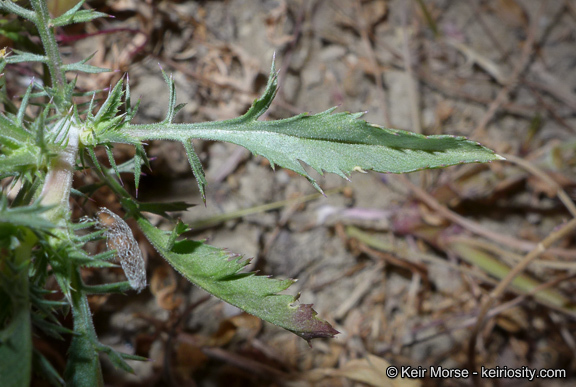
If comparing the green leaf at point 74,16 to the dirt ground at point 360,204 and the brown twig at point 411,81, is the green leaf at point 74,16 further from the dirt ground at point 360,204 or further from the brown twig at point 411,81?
the brown twig at point 411,81

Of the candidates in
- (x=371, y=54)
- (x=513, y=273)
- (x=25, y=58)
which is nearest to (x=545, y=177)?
(x=513, y=273)

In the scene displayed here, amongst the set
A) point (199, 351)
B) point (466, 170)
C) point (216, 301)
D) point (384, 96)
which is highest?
point (384, 96)

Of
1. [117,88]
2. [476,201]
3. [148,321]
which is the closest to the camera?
[117,88]

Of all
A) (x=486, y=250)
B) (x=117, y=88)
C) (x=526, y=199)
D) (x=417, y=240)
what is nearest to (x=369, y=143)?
(x=117, y=88)

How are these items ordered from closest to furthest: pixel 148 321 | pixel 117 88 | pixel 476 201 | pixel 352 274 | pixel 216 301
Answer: pixel 117 88
pixel 148 321
pixel 216 301
pixel 352 274
pixel 476 201

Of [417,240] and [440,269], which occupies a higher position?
[417,240]

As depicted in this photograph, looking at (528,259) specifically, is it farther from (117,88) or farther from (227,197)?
(117,88)

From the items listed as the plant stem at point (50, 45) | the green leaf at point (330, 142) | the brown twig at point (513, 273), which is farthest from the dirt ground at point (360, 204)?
the green leaf at point (330, 142)
